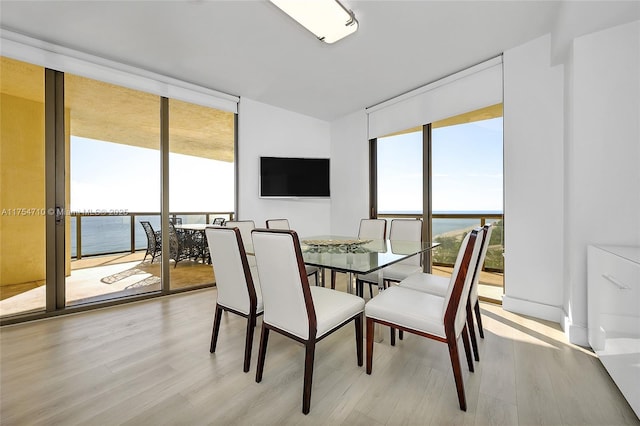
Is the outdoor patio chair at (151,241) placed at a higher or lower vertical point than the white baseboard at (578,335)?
higher

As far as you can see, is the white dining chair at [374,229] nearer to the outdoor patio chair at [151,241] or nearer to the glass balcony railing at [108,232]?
the glass balcony railing at [108,232]

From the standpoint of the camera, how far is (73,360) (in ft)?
6.13

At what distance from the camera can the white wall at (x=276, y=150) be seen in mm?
4078

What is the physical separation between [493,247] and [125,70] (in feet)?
17.0

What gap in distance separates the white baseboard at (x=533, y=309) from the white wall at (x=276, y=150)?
9.55 ft

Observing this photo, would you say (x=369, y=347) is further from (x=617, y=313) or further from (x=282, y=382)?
(x=617, y=313)

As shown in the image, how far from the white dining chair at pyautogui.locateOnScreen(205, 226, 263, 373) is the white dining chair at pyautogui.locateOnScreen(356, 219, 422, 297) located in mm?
1050

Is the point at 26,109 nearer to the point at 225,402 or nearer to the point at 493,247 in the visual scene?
the point at 225,402

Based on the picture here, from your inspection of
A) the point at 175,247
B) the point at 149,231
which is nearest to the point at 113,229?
the point at 149,231

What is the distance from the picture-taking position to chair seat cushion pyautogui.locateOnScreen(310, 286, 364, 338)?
4.91 ft

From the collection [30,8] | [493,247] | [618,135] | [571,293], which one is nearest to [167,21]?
[30,8]

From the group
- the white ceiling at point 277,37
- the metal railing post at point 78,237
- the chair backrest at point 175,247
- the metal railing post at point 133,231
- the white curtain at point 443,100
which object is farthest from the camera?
the chair backrest at point 175,247

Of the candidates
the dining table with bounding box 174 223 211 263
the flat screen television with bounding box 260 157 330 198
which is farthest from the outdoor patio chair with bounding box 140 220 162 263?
the flat screen television with bounding box 260 157 330 198

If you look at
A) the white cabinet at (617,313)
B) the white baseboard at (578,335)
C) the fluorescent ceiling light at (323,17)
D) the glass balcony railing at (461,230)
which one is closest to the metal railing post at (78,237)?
the fluorescent ceiling light at (323,17)
